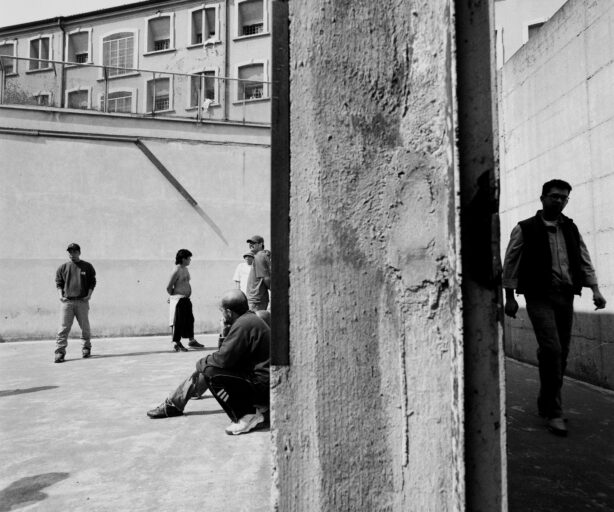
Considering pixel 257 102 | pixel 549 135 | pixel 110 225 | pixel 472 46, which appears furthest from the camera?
pixel 257 102

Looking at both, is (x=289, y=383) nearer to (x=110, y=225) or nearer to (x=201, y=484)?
(x=201, y=484)

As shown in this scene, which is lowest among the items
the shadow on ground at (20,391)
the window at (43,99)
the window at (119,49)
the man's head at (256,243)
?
the shadow on ground at (20,391)

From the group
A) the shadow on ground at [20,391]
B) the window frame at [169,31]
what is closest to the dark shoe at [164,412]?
the shadow on ground at [20,391]

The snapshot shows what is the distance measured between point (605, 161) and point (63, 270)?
23.8 ft

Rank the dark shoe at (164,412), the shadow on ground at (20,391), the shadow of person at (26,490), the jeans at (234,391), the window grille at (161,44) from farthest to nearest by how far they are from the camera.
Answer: the window grille at (161,44), the shadow on ground at (20,391), the dark shoe at (164,412), the jeans at (234,391), the shadow of person at (26,490)

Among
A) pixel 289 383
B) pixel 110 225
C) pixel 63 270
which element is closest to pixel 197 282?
pixel 110 225

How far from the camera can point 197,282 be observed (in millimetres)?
12156

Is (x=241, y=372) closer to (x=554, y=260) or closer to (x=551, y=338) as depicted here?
(x=551, y=338)

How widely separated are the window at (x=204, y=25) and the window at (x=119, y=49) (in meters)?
3.14

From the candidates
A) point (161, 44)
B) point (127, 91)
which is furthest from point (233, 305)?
point (161, 44)

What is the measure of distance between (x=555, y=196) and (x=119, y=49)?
25.7 metres

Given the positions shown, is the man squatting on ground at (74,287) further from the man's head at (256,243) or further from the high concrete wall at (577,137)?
the high concrete wall at (577,137)

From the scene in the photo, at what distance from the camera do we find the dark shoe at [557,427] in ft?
11.8

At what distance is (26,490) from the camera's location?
289 centimetres
